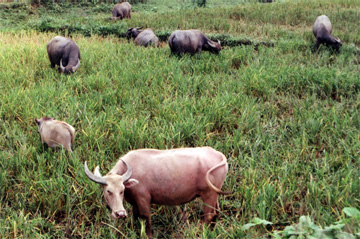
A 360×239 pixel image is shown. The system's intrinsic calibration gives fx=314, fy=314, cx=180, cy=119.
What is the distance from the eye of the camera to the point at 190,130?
315cm

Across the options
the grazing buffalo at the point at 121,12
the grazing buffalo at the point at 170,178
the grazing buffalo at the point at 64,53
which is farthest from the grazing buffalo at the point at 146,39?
the grazing buffalo at the point at 170,178

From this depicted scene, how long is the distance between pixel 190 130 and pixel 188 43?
132 inches

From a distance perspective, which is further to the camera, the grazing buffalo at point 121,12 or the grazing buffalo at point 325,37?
the grazing buffalo at point 121,12

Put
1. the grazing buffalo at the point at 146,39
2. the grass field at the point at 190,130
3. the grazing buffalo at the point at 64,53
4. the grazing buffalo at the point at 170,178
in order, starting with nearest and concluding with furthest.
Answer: the grazing buffalo at the point at 170,178
the grass field at the point at 190,130
the grazing buffalo at the point at 64,53
the grazing buffalo at the point at 146,39

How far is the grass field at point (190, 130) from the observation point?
2.29 m

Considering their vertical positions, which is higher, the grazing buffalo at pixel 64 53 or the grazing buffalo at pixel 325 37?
the grazing buffalo at pixel 325 37

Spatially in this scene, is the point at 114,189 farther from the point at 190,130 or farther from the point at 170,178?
the point at 190,130

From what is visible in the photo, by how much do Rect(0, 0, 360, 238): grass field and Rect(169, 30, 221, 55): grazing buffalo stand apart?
0.24m

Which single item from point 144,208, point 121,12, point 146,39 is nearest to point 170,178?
point 144,208

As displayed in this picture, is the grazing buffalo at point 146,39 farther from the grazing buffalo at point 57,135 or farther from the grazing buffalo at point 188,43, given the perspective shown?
the grazing buffalo at point 57,135

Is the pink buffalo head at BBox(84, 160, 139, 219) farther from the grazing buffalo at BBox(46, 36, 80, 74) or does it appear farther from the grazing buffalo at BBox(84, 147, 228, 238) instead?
the grazing buffalo at BBox(46, 36, 80, 74)

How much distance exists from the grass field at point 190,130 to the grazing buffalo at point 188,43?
0.24 m

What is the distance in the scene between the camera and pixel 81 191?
2.44 metres

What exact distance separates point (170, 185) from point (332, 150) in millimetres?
2019
